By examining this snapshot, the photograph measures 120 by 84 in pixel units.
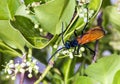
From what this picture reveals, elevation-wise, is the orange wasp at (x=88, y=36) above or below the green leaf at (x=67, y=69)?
above

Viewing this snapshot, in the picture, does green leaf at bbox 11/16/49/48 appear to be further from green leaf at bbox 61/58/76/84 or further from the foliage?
green leaf at bbox 61/58/76/84

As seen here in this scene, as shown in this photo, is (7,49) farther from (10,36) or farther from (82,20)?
(82,20)

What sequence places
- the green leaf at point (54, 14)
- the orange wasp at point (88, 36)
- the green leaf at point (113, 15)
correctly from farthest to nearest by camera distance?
Answer: the green leaf at point (113, 15) → the orange wasp at point (88, 36) → the green leaf at point (54, 14)

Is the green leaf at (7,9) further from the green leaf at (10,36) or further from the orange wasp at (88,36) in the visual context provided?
the orange wasp at (88,36)

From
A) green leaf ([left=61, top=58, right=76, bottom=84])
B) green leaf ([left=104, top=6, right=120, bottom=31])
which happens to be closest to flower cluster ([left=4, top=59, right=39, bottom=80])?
green leaf ([left=61, top=58, right=76, bottom=84])

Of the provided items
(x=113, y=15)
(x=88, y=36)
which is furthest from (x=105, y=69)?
(x=113, y=15)

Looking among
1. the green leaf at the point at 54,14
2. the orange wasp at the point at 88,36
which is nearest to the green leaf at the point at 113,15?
the orange wasp at the point at 88,36
